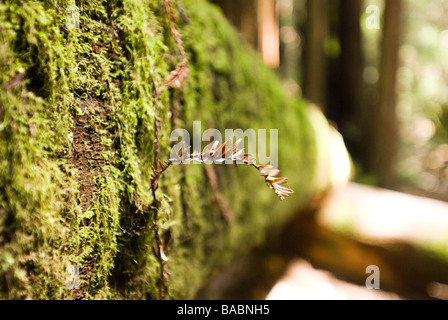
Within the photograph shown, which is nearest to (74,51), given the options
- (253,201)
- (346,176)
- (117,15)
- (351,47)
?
(117,15)

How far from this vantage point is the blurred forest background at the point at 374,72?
5453 millimetres

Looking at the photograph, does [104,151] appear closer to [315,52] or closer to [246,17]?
[246,17]

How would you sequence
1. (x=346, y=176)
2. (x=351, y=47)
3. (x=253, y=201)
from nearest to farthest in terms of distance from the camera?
1. (x=253, y=201)
2. (x=346, y=176)
3. (x=351, y=47)

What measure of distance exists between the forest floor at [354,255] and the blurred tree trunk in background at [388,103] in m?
2.18

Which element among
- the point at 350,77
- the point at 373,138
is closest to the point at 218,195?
the point at 373,138

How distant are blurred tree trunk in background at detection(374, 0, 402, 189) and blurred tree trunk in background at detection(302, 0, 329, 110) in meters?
1.17

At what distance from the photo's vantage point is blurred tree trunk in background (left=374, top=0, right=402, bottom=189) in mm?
5496

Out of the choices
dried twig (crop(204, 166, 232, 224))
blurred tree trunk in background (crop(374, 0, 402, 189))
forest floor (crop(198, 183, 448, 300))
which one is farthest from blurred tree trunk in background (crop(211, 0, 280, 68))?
dried twig (crop(204, 166, 232, 224))

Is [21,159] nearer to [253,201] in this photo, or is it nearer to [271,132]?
[253,201]

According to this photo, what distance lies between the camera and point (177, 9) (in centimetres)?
135

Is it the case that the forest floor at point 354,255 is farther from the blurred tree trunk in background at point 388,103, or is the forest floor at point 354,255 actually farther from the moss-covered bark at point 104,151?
the blurred tree trunk in background at point 388,103

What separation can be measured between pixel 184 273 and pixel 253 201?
34.4 inches
